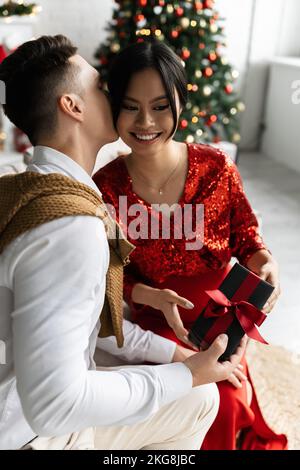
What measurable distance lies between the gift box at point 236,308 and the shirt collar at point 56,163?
1.40ft

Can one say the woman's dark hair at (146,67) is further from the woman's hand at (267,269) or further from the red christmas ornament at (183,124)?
the red christmas ornament at (183,124)

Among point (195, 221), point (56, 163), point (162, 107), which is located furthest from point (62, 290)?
point (195, 221)

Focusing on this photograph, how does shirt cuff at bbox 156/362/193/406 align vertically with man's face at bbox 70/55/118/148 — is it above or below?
below

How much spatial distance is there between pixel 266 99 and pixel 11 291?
481cm

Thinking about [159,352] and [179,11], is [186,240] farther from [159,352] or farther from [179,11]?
[179,11]

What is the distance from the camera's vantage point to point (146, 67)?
4.20 feet

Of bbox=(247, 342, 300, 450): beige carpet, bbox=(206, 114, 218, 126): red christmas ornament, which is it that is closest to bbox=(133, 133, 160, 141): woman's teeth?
bbox=(247, 342, 300, 450): beige carpet

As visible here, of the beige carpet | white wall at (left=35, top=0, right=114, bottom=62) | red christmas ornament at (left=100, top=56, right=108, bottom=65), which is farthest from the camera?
white wall at (left=35, top=0, right=114, bottom=62)

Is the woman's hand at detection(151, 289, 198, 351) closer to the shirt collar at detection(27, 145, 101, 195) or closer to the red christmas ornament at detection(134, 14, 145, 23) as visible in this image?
the shirt collar at detection(27, 145, 101, 195)

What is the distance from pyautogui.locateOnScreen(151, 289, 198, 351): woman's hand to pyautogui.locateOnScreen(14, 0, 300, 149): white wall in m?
3.77

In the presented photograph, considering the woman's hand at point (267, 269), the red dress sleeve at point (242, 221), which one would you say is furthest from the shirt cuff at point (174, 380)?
the red dress sleeve at point (242, 221)

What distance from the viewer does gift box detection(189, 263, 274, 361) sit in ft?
3.70
